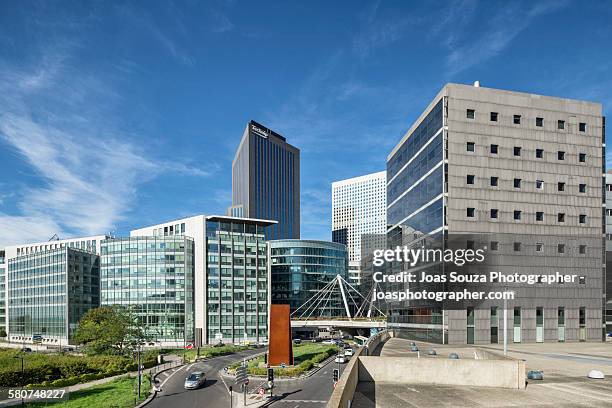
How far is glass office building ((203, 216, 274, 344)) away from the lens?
134 metres

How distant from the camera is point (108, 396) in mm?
59375

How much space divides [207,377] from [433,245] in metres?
38.5

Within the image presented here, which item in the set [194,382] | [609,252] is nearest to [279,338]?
[194,382]

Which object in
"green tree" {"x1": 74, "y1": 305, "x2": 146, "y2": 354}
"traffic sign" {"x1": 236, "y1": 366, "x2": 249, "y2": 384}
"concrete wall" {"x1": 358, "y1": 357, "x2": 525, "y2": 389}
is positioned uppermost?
"concrete wall" {"x1": 358, "y1": 357, "x2": 525, "y2": 389}

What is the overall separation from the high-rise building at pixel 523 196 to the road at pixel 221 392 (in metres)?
20.4

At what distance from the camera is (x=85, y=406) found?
53219 mm

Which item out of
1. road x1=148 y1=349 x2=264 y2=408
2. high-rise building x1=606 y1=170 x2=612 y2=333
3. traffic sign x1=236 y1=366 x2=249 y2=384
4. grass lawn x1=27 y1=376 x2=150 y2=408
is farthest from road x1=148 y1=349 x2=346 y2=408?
high-rise building x1=606 y1=170 x2=612 y2=333

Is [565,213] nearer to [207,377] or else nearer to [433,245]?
[433,245]

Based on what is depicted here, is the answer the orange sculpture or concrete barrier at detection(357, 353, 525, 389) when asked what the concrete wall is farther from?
the orange sculpture

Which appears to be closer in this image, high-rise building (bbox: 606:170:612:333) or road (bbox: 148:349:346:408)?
road (bbox: 148:349:346:408)

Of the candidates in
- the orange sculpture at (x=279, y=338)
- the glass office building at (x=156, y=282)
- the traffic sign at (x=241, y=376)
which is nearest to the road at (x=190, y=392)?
the traffic sign at (x=241, y=376)

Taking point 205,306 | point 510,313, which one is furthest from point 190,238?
point 510,313

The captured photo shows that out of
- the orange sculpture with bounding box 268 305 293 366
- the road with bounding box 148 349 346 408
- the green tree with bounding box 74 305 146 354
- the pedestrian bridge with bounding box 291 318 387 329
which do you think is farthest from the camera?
the pedestrian bridge with bounding box 291 318 387 329

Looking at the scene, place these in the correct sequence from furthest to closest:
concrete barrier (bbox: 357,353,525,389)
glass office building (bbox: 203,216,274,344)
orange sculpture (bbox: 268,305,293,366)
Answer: glass office building (bbox: 203,216,274,344) → orange sculpture (bbox: 268,305,293,366) → concrete barrier (bbox: 357,353,525,389)
